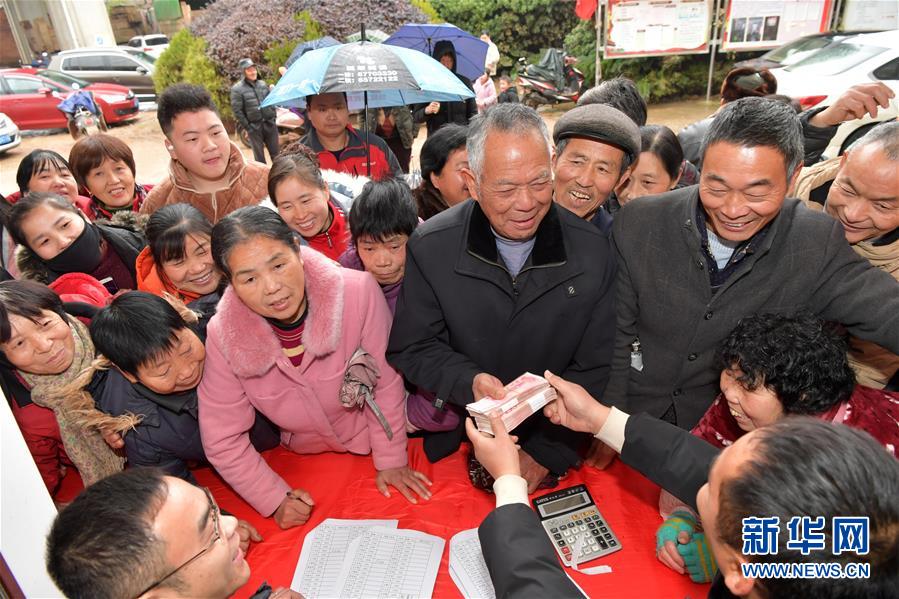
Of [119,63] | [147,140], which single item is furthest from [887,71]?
[119,63]

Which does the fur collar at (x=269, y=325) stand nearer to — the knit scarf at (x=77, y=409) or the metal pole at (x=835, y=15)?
the knit scarf at (x=77, y=409)

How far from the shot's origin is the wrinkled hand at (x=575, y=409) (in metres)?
1.76

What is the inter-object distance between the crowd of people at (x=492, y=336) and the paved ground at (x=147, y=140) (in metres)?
8.12

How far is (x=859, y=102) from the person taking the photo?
243cm

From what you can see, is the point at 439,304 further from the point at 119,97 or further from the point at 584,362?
the point at 119,97

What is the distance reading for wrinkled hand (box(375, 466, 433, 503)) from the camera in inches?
81.6

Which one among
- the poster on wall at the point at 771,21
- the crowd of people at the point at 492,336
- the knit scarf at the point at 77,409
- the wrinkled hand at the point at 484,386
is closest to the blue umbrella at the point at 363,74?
the crowd of people at the point at 492,336

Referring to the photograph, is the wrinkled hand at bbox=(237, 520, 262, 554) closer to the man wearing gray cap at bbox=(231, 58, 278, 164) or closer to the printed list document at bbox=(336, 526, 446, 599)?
the printed list document at bbox=(336, 526, 446, 599)

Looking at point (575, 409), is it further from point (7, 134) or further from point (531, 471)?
point (7, 134)

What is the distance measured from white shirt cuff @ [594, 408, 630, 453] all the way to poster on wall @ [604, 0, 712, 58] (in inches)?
365

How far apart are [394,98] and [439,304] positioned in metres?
3.07

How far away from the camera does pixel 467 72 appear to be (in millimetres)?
6219

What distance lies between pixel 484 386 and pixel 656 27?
32.2 ft

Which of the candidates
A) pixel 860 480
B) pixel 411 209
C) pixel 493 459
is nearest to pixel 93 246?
pixel 411 209
